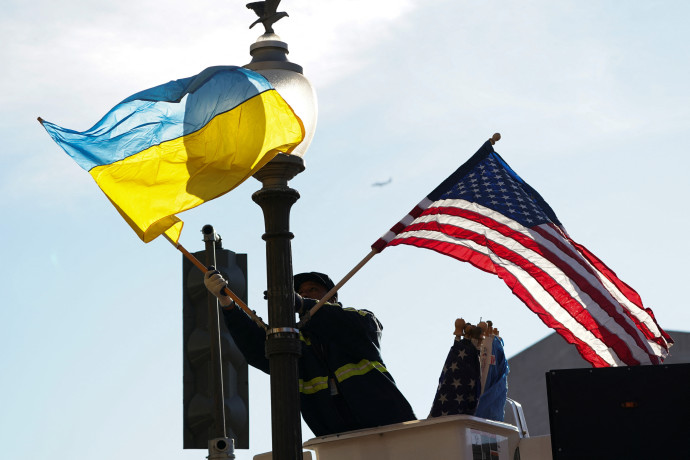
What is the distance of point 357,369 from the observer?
8477 mm

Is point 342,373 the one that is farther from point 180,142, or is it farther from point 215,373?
point 180,142

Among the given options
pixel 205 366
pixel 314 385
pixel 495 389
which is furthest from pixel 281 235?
pixel 495 389

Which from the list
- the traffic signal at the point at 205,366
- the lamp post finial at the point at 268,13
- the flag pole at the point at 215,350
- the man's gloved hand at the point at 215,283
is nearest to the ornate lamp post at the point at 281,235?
the lamp post finial at the point at 268,13

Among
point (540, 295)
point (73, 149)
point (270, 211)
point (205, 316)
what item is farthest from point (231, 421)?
point (540, 295)

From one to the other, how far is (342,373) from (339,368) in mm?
39

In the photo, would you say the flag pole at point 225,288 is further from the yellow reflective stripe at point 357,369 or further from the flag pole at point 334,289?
the yellow reflective stripe at point 357,369

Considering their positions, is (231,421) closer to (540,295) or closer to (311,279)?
(311,279)

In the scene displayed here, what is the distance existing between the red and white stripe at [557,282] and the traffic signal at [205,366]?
186cm

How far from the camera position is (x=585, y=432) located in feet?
25.2

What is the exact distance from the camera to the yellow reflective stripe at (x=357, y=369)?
8.45 meters

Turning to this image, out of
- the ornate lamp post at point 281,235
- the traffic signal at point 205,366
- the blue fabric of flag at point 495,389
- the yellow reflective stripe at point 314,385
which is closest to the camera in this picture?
the ornate lamp post at point 281,235

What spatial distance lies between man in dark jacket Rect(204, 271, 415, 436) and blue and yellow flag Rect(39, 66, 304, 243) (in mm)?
1075

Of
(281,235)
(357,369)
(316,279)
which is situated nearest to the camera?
(281,235)

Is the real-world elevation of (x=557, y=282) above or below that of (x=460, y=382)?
above
